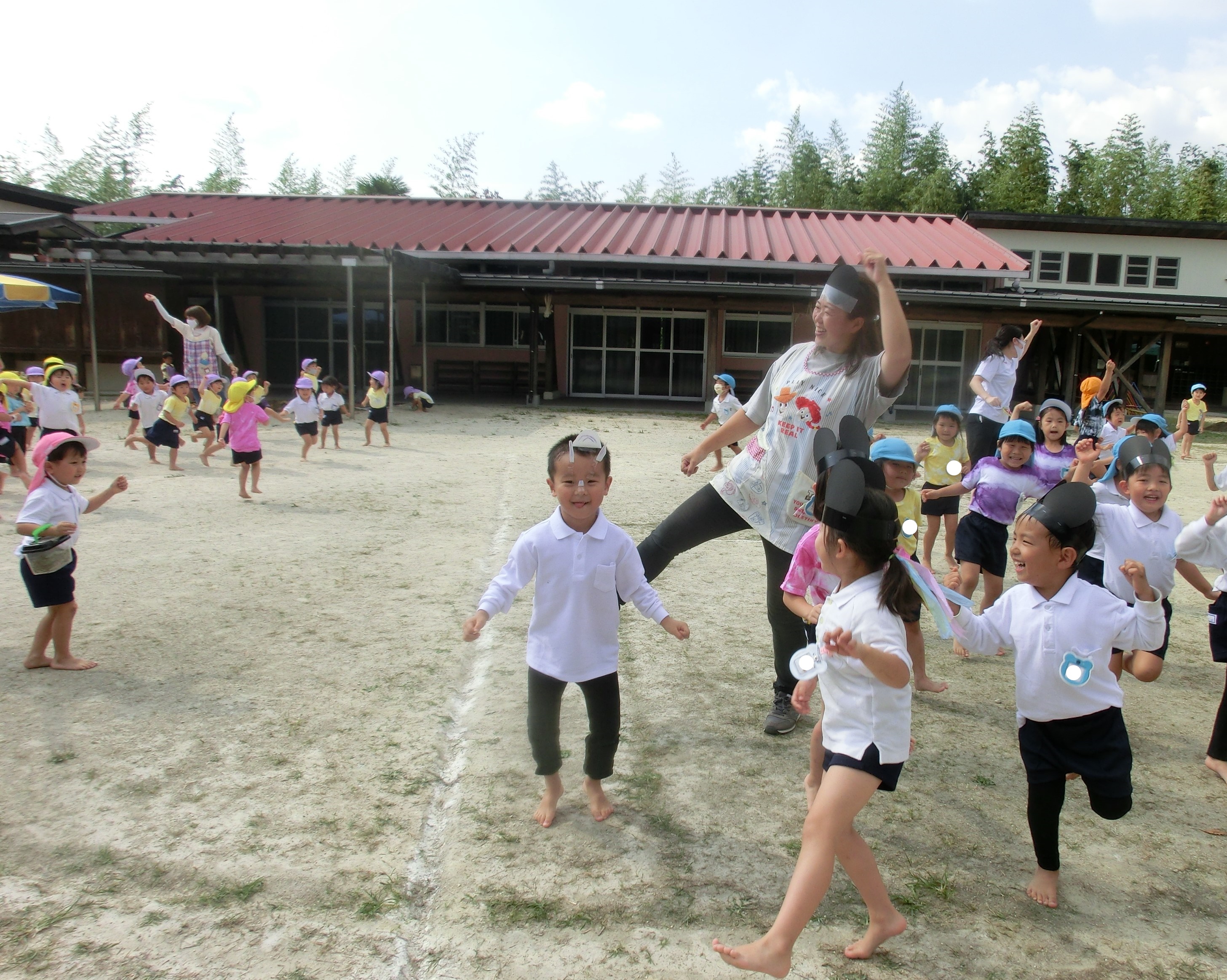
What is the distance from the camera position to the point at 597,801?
285 centimetres

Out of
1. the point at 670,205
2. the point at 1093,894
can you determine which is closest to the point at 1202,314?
the point at 670,205

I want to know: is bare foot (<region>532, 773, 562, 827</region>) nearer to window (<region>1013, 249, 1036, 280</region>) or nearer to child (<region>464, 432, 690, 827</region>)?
child (<region>464, 432, 690, 827</region>)

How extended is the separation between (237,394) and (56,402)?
218cm

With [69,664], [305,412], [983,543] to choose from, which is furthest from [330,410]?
[983,543]

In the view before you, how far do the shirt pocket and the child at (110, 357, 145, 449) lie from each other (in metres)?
10.9

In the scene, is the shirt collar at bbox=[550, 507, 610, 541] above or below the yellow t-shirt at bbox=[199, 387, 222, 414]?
above

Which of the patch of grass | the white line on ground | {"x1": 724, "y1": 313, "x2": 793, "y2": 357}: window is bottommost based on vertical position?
the white line on ground

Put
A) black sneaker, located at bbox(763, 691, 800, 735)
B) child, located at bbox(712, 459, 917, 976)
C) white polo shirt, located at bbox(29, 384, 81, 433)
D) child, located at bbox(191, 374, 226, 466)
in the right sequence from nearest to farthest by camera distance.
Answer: child, located at bbox(712, 459, 917, 976) → black sneaker, located at bbox(763, 691, 800, 735) → white polo shirt, located at bbox(29, 384, 81, 433) → child, located at bbox(191, 374, 226, 466)

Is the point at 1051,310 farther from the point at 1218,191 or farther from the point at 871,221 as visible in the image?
the point at 1218,191

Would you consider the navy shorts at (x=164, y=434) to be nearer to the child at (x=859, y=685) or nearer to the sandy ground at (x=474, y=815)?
the sandy ground at (x=474, y=815)

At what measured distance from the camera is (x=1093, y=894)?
2492mm

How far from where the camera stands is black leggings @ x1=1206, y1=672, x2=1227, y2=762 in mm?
3240

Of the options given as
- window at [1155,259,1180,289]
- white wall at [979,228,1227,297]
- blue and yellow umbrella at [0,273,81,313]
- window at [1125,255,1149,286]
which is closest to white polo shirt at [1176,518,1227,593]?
blue and yellow umbrella at [0,273,81,313]

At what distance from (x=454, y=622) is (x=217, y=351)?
374 inches
